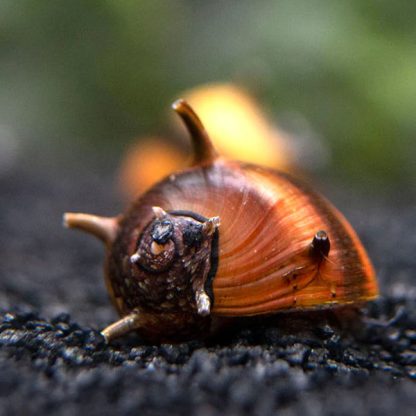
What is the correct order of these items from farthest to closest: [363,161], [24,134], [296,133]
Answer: [24,134]
[363,161]
[296,133]

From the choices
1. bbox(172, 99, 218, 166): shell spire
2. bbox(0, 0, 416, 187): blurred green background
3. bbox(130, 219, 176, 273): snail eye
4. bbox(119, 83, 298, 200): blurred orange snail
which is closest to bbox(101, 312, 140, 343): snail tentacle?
bbox(130, 219, 176, 273): snail eye

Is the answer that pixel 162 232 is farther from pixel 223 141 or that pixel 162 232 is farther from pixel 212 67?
pixel 212 67

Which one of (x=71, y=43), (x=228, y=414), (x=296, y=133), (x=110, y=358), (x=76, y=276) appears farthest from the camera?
(x=71, y=43)

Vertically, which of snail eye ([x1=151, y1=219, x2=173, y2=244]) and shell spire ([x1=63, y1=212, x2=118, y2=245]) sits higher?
shell spire ([x1=63, y1=212, x2=118, y2=245])

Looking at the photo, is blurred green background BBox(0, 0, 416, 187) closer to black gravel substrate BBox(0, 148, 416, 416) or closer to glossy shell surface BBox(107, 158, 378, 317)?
black gravel substrate BBox(0, 148, 416, 416)

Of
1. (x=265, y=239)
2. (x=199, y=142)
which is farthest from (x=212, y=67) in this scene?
(x=265, y=239)

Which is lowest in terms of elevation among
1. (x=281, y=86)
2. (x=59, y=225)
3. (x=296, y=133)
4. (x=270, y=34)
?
(x=59, y=225)

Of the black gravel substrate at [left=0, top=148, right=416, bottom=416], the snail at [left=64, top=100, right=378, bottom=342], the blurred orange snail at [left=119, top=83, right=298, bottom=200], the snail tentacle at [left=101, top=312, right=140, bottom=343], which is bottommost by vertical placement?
the black gravel substrate at [left=0, top=148, right=416, bottom=416]

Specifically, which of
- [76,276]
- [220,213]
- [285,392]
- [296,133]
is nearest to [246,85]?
[296,133]

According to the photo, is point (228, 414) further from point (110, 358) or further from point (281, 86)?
point (281, 86)
